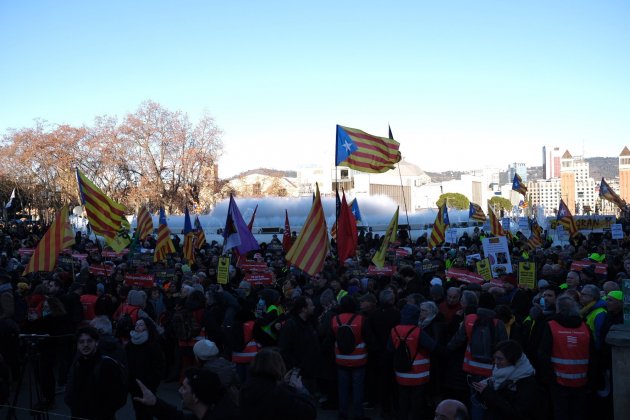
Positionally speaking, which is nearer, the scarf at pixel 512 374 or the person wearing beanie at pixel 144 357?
the scarf at pixel 512 374

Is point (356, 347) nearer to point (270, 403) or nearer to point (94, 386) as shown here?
point (94, 386)

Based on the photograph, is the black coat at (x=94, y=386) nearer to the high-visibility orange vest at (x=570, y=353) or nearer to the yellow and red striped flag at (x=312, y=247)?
the high-visibility orange vest at (x=570, y=353)

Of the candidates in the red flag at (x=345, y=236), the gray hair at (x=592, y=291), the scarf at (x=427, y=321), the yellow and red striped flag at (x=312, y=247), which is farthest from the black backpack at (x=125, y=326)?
the red flag at (x=345, y=236)

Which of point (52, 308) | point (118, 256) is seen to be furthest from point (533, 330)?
point (118, 256)

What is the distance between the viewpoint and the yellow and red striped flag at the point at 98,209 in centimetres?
1399

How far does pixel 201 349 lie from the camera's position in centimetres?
520

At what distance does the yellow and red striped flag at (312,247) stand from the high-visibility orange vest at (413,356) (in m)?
3.90

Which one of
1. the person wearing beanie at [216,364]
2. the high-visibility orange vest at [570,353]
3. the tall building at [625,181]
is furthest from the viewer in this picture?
the tall building at [625,181]

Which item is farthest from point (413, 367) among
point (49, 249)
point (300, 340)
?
point (49, 249)

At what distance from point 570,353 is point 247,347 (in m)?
3.48

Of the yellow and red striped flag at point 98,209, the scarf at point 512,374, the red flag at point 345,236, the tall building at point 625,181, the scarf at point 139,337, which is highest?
the tall building at point 625,181

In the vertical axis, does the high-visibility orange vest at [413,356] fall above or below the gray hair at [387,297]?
below

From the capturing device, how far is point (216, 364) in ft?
16.4

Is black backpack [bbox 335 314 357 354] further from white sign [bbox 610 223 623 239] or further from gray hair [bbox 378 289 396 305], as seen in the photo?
white sign [bbox 610 223 623 239]
